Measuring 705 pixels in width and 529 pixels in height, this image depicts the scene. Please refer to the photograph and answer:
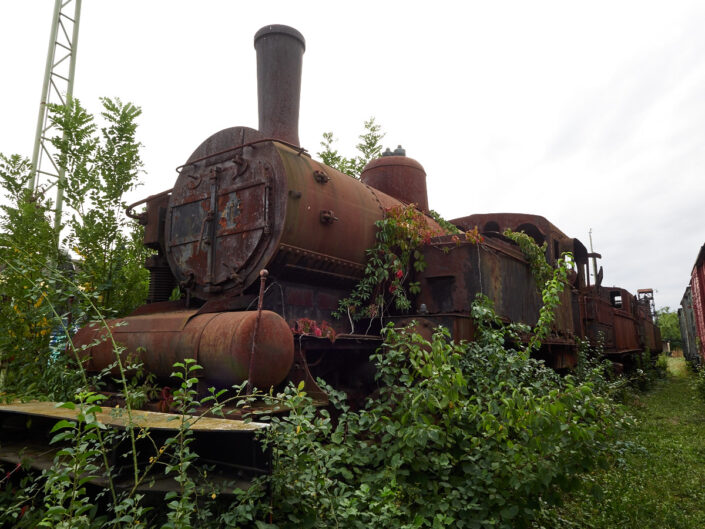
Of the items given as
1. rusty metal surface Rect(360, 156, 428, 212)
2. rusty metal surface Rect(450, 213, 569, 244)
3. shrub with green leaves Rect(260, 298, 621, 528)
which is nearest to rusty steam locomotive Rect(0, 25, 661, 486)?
shrub with green leaves Rect(260, 298, 621, 528)

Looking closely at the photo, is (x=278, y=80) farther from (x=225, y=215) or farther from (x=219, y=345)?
(x=219, y=345)

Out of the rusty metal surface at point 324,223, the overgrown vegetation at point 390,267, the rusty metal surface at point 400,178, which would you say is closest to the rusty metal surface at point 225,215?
the rusty metal surface at point 324,223

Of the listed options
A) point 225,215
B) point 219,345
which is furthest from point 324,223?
point 219,345

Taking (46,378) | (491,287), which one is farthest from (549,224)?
(46,378)

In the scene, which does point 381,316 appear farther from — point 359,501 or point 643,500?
point 643,500

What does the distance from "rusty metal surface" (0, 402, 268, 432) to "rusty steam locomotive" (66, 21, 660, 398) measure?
1.93ft

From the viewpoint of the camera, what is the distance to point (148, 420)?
111 inches

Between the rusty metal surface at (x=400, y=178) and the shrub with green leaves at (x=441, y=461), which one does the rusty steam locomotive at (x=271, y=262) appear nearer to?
the shrub with green leaves at (x=441, y=461)

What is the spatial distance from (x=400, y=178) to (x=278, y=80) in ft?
8.75

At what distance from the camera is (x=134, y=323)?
4.23m

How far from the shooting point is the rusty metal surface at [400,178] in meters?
7.16

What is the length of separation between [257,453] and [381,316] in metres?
2.61

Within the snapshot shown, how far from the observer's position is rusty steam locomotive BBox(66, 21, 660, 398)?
11.7ft

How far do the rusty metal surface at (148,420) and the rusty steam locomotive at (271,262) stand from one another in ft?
1.93
